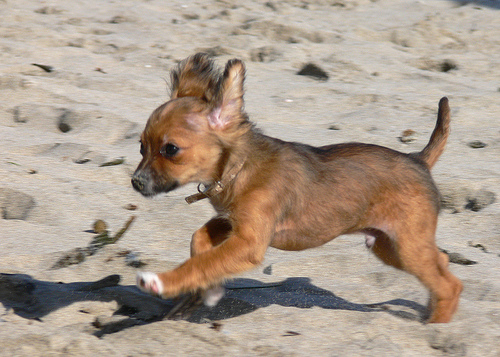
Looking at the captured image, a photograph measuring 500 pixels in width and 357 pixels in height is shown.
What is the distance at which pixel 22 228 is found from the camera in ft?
12.8

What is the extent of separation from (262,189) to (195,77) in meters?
0.69

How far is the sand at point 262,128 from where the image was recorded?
305cm

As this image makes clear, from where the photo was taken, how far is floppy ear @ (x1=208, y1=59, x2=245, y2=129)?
3.09 m

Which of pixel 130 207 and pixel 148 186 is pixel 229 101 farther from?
pixel 130 207

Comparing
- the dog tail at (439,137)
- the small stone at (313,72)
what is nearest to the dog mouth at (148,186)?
the dog tail at (439,137)

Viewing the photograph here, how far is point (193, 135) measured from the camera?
312 cm

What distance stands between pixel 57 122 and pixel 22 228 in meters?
1.90

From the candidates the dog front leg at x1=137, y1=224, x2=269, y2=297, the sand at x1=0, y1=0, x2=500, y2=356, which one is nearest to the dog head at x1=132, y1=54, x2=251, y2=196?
the dog front leg at x1=137, y1=224, x2=269, y2=297

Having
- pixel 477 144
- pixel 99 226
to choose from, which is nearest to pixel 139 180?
pixel 99 226

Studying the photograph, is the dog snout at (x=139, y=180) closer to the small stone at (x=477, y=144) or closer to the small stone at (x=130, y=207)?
the small stone at (x=130, y=207)

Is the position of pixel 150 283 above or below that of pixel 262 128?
above

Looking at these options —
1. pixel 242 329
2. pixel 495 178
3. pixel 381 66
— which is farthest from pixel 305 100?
pixel 242 329

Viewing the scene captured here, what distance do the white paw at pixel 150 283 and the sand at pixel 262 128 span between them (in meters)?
0.19

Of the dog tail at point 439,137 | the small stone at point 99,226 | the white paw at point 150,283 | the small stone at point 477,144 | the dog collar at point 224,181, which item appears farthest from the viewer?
the small stone at point 477,144
